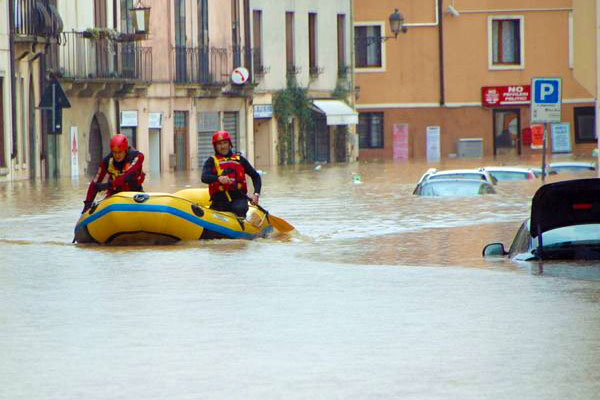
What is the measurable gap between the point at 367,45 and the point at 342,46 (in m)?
4.01

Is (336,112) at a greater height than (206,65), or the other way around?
(206,65)

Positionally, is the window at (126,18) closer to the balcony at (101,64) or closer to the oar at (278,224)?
the balcony at (101,64)

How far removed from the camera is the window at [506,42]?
7738 cm

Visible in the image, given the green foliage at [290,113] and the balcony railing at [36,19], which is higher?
the balcony railing at [36,19]

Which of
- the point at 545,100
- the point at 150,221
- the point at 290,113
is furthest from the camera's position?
the point at 290,113

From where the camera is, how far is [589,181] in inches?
636

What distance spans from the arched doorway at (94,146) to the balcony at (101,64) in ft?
3.91

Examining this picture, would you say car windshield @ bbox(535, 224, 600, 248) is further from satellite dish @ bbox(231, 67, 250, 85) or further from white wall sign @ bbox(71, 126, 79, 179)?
satellite dish @ bbox(231, 67, 250, 85)

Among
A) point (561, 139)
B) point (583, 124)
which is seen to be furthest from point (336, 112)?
point (583, 124)

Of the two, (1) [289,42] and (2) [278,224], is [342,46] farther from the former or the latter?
(2) [278,224]

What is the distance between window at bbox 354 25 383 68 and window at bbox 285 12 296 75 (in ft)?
28.5

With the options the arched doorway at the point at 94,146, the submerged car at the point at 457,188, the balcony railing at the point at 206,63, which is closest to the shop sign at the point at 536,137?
the balcony railing at the point at 206,63

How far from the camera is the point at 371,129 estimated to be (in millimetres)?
78625

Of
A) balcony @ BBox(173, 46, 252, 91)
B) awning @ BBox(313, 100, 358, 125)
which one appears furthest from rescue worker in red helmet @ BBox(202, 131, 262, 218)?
awning @ BBox(313, 100, 358, 125)
